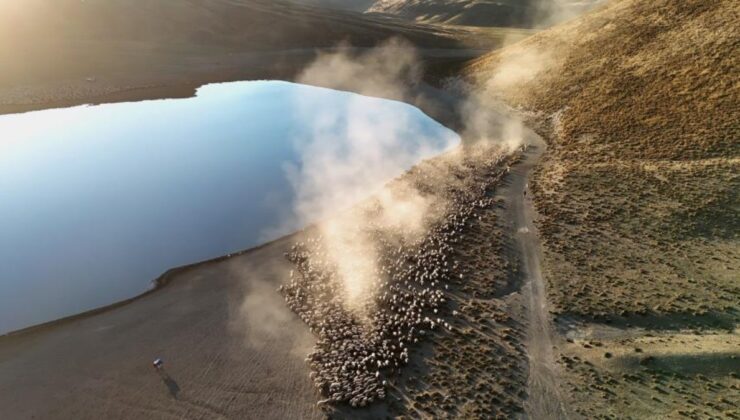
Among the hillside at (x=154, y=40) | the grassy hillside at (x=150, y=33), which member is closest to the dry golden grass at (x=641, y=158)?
the hillside at (x=154, y=40)

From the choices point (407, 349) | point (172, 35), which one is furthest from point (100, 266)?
point (172, 35)

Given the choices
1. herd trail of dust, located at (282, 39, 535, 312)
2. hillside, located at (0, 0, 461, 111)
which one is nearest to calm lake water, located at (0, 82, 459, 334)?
herd trail of dust, located at (282, 39, 535, 312)

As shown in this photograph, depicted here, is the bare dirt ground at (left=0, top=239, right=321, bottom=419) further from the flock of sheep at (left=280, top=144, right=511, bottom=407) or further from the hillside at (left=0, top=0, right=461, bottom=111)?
the hillside at (left=0, top=0, right=461, bottom=111)

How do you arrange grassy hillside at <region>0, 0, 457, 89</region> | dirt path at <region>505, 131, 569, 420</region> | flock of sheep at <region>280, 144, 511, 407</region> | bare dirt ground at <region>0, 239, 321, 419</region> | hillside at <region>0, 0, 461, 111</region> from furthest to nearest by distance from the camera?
1. grassy hillside at <region>0, 0, 457, 89</region>
2. hillside at <region>0, 0, 461, 111</region>
3. flock of sheep at <region>280, 144, 511, 407</region>
4. bare dirt ground at <region>0, 239, 321, 419</region>
5. dirt path at <region>505, 131, 569, 420</region>

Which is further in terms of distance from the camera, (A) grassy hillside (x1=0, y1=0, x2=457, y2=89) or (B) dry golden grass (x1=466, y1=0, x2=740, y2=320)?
(A) grassy hillside (x1=0, y1=0, x2=457, y2=89)

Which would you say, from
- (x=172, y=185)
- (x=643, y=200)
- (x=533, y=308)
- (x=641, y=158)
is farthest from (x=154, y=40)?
(x=533, y=308)

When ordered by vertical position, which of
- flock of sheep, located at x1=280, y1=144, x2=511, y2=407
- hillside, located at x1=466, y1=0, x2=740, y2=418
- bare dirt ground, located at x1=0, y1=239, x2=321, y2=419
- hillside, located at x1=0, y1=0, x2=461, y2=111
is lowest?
hillside, located at x1=0, y1=0, x2=461, y2=111

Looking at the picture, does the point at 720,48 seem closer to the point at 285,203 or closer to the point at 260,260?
the point at 285,203

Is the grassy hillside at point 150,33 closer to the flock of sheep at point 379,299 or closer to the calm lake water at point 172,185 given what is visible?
the calm lake water at point 172,185
